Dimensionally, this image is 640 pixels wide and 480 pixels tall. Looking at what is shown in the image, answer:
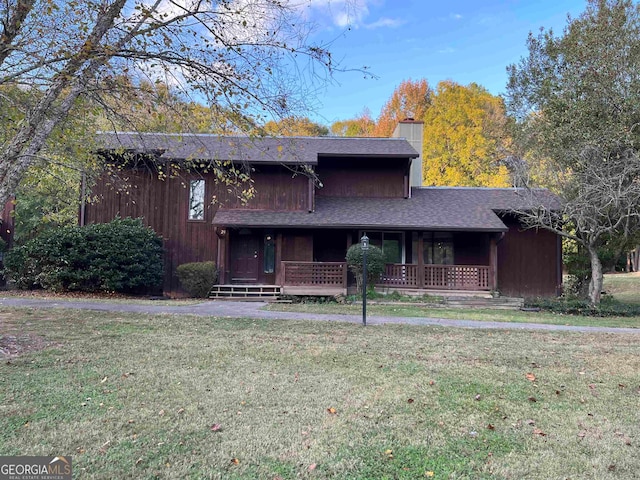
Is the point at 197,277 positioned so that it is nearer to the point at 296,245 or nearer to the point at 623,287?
the point at 296,245

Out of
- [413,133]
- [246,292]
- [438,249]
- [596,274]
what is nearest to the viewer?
[596,274]

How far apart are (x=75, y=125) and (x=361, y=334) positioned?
6177 millimetres

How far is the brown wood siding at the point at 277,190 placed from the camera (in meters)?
16.1

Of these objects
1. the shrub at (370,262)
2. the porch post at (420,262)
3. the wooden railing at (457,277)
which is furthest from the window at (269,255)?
the wooden railing at (457,277)

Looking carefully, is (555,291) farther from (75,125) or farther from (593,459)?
(75,125)

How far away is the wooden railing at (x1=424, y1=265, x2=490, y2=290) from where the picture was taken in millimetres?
14820

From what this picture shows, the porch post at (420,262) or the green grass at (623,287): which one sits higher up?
the porch post at (420,262)

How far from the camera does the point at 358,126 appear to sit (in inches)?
1329

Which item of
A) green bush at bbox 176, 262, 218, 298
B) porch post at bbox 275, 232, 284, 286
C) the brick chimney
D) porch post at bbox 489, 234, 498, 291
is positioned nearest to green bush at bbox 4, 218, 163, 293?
green bush at bbox 176, 262, 218, 298

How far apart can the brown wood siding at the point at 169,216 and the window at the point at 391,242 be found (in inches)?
244

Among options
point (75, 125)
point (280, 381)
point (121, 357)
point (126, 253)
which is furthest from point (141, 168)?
point (280, 381)

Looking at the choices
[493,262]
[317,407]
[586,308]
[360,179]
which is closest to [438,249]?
[493,262]

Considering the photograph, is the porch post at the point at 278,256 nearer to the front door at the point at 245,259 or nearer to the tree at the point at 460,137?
the front door at the point at 245,259

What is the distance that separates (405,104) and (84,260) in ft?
82.6
